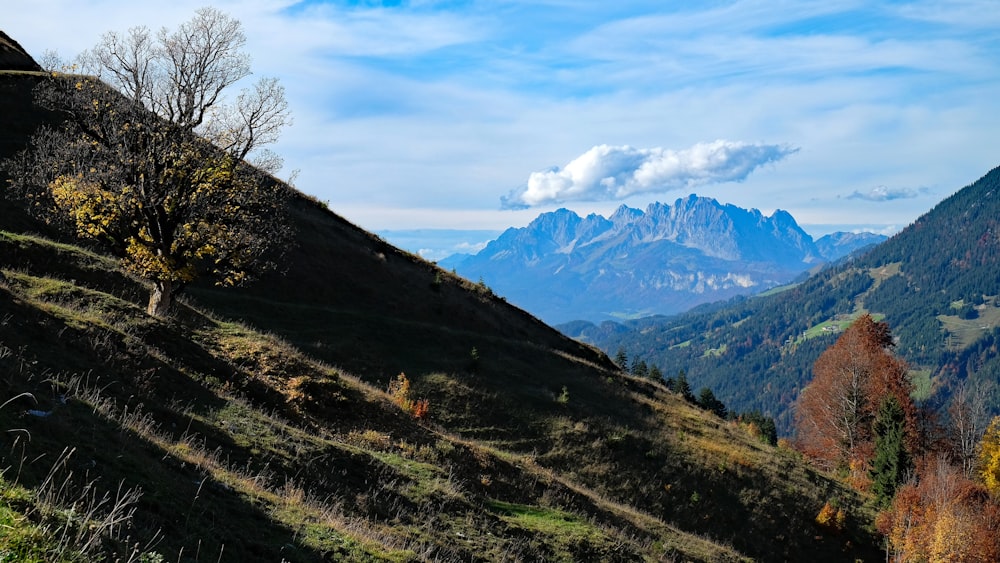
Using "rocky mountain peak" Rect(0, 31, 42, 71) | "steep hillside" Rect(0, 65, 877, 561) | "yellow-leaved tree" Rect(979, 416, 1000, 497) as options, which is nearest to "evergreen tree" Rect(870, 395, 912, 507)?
"steep hillside" Rect(0, 65, 877, 561)

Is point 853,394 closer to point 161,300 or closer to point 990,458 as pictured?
point 990,458

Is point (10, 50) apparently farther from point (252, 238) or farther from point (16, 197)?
point (252, 238)

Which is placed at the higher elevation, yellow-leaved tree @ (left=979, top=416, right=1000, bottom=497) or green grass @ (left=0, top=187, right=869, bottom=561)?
yellow-leaved tree @ (left=979, top=416, right=1000, bottom=497)

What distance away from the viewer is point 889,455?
52.2 meters

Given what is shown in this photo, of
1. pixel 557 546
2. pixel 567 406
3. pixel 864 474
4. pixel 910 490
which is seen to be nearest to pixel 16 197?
pixel 567 406

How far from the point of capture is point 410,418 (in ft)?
88.2

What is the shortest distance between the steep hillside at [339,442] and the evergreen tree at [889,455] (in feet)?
26.2

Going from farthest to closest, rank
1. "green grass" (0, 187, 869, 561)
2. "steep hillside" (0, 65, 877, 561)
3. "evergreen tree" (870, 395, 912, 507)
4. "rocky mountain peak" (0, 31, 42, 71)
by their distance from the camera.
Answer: "rocky mountain peak" (0, 31, 42, 71)
"evergreen tree" (870, 395, 912, 507)
"green grass" (0, 187, 869, 561)
"steep hillside" (0, 65, 877, 561)

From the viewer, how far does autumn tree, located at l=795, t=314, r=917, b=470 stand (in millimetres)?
68375

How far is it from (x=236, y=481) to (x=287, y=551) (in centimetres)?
328

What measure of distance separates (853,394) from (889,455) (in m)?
20.1

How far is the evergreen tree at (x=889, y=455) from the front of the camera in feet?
161

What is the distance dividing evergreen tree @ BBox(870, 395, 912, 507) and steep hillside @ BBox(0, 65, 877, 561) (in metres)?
8.00

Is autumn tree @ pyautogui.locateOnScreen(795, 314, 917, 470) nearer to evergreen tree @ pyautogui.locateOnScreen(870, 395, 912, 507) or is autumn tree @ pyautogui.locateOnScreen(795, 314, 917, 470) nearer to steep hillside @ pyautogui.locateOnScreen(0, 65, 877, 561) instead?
evergreen tree @ pyautogui.locateOnScreen(870, 395, 912, 507)
